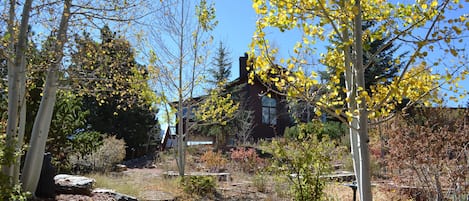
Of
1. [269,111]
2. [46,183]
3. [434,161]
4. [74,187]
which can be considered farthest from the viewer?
[269,111]

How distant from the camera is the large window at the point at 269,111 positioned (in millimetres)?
22797

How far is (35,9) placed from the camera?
199 inches

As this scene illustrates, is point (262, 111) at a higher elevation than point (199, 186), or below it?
higher

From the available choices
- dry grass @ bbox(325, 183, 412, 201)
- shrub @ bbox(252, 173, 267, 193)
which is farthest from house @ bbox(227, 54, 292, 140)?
dry grass @ bbox(325, 183, 412, 201)

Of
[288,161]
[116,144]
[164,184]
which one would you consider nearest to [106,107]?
[116,144]

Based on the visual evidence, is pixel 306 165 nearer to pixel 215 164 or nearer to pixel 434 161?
pixel 434 161

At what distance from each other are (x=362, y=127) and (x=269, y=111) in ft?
66.5

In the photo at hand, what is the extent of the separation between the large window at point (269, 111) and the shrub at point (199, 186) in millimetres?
14666

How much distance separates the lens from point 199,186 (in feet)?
26.3

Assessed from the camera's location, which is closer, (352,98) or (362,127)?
(362,127)

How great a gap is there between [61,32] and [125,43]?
106 cm

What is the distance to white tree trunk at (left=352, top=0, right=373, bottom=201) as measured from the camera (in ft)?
9.07

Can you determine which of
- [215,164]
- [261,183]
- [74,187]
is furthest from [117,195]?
[215,164]

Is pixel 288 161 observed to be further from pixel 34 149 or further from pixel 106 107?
pixel 106 107
